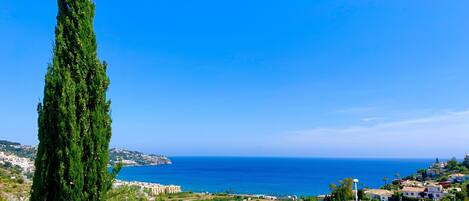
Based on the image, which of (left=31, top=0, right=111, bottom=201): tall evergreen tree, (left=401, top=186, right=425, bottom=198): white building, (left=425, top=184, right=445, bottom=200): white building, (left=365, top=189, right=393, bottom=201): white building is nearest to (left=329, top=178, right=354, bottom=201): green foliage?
(left=365, top=189, right=393, bottom=201): white building

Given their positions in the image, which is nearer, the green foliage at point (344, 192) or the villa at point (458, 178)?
the green foliage at point (344, 192)

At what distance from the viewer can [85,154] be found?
5.12m

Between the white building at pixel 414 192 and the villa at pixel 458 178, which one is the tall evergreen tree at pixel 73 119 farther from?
the villa at pixel 458 178

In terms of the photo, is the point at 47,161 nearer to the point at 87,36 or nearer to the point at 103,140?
the point at 103,140

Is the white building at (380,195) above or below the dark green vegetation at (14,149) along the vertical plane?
below

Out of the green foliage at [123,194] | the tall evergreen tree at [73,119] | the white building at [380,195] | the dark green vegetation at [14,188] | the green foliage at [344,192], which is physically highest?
the tall evergreen tree at [73,119]

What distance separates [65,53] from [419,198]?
49338mm

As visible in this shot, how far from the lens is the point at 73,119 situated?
16.3 feet

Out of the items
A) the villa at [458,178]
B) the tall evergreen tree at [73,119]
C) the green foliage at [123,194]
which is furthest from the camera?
the villa at [458,178]

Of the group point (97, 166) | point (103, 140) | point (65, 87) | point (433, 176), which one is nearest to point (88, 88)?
point (65, 87)

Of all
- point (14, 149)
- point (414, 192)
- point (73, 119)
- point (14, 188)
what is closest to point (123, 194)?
point (73, 119)

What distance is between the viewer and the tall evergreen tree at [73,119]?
492 cm

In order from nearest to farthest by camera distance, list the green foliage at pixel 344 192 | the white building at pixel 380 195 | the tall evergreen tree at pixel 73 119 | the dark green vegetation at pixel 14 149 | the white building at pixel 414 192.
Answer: the tall evergreen tree at pixel 73 119
the green foliage at pixel 344 192
the white building at pixel 380 195
the white building at pixel 414 192
the dark green vegetation at pixel 14 149

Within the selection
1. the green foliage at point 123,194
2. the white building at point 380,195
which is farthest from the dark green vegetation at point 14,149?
the green foliage at point 123,194
